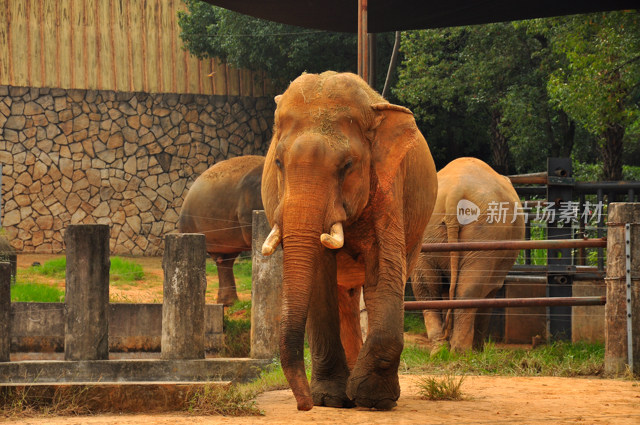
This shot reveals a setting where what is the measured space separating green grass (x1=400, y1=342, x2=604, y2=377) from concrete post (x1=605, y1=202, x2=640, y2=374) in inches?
10.9

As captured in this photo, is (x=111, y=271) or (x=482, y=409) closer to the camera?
(x=482, y=409)

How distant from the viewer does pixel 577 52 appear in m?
13.5

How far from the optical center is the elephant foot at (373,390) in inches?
228

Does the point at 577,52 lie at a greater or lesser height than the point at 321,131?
greater

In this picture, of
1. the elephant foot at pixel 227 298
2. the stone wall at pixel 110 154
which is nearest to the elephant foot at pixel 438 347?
the elephant foot at pixel 227 298

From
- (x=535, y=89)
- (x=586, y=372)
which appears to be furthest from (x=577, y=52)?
(x=586, y=372)

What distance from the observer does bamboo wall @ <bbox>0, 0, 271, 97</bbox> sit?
1914 cm

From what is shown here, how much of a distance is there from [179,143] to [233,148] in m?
1.17

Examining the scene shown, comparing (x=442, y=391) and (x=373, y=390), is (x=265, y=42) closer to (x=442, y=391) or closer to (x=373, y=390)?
(x=442, y=391)

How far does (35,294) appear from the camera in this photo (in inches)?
492

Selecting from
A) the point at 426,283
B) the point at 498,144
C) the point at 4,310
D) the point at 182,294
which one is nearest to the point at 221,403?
the point at 182,294

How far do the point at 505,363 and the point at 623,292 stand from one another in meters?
1.17

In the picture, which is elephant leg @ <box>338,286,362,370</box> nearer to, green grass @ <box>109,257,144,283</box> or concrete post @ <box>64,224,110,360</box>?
concrete post @ <box>64,224,110,360</box>

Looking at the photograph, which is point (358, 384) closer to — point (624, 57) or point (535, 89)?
point (624, 57)
